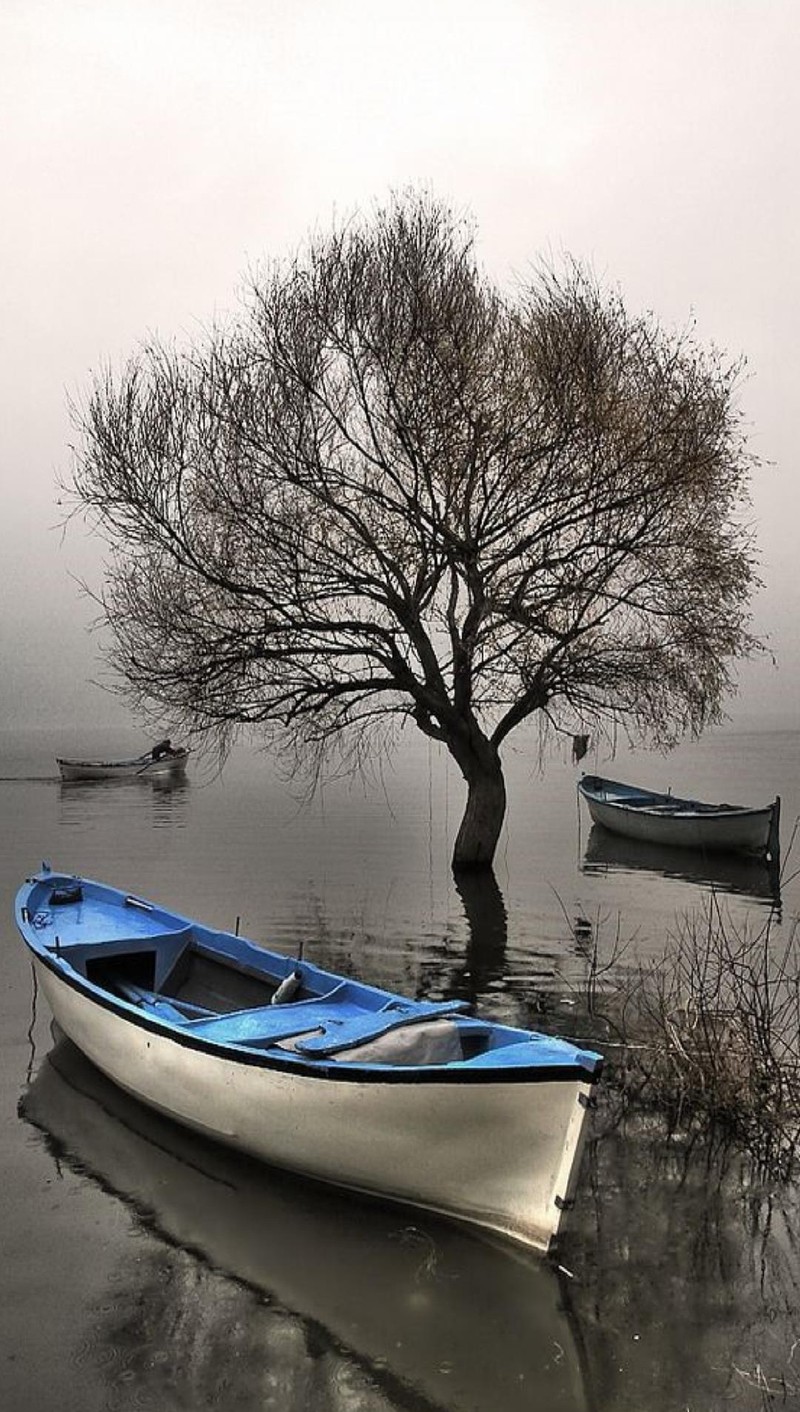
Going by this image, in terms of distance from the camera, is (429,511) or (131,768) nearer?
(429,511)

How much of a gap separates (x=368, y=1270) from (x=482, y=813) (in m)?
15.2

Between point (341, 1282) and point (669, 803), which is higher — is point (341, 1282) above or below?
below

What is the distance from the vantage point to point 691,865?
2433 centimetres

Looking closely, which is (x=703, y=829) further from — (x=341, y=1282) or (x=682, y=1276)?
(x=341, y=1282)

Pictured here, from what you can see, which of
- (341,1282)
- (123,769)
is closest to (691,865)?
(341,1282)

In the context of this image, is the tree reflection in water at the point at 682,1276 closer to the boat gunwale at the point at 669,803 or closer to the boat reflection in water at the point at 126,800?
the boat gunwale at the point at 669,803

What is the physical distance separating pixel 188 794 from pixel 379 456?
33077 millimetres

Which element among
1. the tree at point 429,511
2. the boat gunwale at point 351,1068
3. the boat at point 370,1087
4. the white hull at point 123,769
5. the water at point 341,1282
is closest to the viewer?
the water at point 341,1282

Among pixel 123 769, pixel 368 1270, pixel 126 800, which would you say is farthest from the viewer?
pixel 123 769

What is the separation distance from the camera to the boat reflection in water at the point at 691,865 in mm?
21078

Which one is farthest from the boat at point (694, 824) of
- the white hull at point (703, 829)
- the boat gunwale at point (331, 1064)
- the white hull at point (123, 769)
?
the white hull at point (123, 769)

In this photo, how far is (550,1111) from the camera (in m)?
6.00

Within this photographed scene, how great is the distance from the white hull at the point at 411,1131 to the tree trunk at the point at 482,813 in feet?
42.2

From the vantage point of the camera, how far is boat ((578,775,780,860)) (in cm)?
2430
